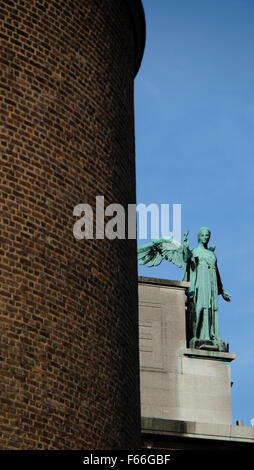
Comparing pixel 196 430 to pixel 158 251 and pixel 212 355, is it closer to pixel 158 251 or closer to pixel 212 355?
pixel 212 355

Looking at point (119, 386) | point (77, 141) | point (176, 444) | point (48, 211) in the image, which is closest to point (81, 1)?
point (77, 141)

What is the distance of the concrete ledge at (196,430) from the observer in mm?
24391

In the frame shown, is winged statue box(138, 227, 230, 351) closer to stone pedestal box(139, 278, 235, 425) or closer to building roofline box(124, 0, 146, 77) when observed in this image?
stone pedestal box(139, 278, 235, 425)

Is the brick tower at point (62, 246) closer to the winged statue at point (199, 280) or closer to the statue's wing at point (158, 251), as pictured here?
the winged statue at point (199, 280)

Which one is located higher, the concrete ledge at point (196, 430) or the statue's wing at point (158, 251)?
the statue's wing at point (158, 251)

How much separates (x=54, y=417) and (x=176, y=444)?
10516mm

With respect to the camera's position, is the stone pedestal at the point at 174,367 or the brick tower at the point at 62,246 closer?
the brick tower at the point at 62,246

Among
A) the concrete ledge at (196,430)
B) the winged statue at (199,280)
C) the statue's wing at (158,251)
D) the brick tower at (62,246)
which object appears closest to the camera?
the brick tower at (62,246)

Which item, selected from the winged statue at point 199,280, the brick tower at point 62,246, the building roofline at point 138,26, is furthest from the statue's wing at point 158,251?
the brick tower at point 62,246

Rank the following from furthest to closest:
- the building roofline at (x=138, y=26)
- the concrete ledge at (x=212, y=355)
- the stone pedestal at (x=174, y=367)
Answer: the concrete ledge at (x=212, y=355), the stone pedestal at (x=174, y=367), the building roofline at (x=138, y=26)

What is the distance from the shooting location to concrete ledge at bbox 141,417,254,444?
24.4m

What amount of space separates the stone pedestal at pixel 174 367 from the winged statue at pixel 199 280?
420mm

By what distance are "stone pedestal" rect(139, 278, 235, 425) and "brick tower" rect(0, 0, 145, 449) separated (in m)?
9.28

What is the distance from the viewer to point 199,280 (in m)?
28.7
